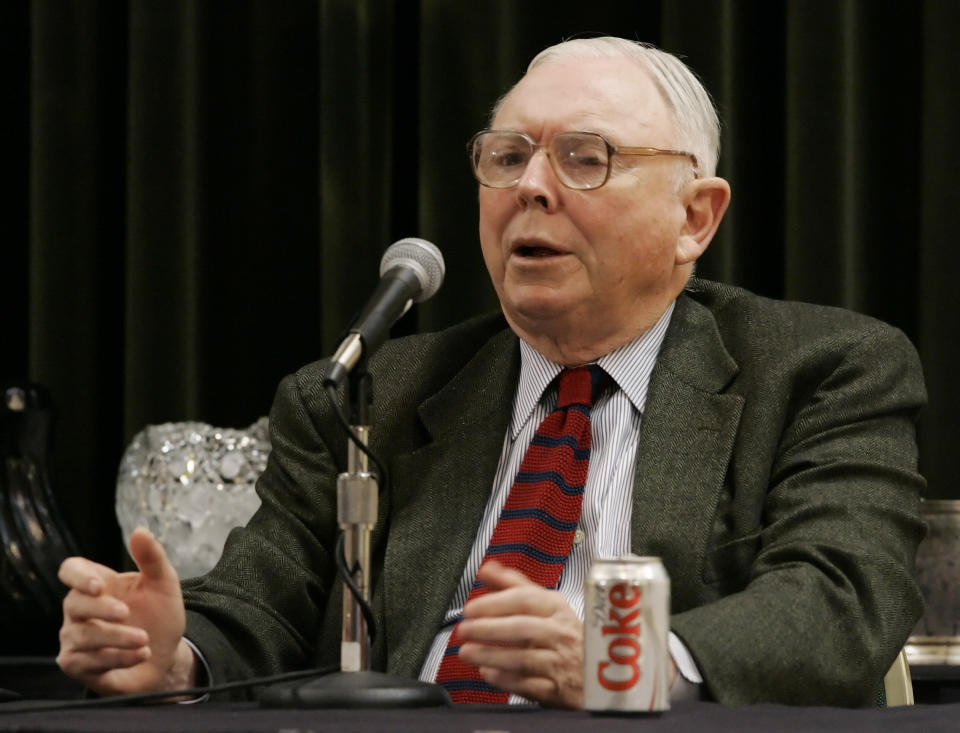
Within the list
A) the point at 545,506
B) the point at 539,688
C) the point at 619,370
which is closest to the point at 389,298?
the point at 539,688

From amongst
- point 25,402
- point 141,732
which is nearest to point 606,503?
point 141,732

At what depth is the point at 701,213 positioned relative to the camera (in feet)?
6.98

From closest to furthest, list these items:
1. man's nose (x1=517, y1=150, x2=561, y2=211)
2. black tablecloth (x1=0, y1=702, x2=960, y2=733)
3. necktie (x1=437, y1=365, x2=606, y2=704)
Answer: black tablecloth (x1=0, y1=702, x2=960, y2=733) < necktie (x1=437, y1=365, x2=606, y2=704) < man's nose (x1=517, y1=150, x2=561, y2=211)

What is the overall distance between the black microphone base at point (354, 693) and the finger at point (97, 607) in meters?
0.21

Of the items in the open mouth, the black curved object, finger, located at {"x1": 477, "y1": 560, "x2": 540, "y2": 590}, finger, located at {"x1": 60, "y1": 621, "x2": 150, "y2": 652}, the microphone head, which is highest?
the microphone head

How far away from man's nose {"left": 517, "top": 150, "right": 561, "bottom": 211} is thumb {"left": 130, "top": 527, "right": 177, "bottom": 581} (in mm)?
727

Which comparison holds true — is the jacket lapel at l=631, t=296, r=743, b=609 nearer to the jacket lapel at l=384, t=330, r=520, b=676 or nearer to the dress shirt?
the dress shirt

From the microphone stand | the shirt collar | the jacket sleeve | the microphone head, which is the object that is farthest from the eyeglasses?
the microphone stand

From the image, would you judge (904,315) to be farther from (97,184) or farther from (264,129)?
(97,184)

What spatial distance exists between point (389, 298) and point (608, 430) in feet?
1.97

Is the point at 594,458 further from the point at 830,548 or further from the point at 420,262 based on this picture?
the point at 420,262

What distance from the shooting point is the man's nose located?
6.44ft

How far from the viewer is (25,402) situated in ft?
8.78

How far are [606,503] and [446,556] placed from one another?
0.71ft
